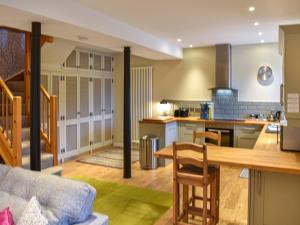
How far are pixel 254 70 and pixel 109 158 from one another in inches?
157

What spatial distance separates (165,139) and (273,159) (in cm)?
339

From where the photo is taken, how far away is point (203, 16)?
13.8ft

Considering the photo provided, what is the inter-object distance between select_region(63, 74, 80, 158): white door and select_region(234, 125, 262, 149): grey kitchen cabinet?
3.80m

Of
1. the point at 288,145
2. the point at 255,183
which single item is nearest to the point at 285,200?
the point at 255,183

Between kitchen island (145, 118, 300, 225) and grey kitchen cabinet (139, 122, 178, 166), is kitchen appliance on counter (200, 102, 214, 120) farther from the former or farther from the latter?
kitchen island (145, 118, 300, 225)

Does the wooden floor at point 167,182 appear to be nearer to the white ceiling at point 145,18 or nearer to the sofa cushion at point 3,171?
the sofa cushion at point 3,171

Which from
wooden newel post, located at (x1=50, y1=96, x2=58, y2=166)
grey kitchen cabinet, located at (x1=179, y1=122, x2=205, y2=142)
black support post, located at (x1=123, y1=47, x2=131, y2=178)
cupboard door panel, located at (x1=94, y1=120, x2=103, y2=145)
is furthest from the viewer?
cupboard door panel, located at (x1=94, y1=120, x2=103, y2=145)

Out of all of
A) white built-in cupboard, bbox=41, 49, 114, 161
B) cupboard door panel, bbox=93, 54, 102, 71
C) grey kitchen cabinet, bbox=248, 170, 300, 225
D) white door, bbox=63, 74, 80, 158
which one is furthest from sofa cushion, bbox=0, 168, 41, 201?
cupboard door panel, bbox=93, 54, 102, 71

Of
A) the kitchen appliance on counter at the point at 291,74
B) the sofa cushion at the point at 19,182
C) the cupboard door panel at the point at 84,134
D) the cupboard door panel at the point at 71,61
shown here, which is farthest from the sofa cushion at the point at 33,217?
the cupboard door panel at the point at 84,134

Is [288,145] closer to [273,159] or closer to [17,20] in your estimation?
[273,159]

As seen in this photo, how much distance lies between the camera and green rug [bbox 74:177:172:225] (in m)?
3.61

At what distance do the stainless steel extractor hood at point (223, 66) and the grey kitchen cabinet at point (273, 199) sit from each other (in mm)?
3941

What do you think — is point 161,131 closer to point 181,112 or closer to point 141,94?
point 181,112

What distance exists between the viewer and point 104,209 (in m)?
3.89
